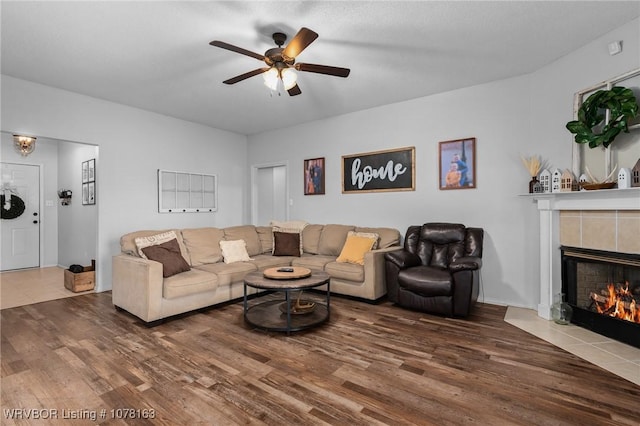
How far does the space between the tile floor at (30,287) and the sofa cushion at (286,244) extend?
2690 mm

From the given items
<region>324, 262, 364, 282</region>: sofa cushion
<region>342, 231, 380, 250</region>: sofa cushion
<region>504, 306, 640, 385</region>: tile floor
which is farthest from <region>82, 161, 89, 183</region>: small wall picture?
<region>504, 306, 640, 385</region>: tile floor

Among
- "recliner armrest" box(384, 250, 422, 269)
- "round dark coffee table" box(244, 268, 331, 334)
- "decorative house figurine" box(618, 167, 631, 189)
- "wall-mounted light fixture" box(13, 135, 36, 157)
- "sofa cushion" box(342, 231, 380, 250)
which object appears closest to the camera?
"decorative house figurine" box(618, 167, 631, 189)

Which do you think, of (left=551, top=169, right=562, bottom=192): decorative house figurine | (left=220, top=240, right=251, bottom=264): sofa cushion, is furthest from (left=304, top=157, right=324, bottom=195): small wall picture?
(left=551, top=169, right=562, bottom=192): decorative house figurine

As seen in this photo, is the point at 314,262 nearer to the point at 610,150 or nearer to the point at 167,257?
the point at 167,257

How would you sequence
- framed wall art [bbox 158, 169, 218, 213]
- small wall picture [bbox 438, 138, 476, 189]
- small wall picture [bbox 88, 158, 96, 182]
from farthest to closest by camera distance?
framed wall art [bbox 158, 169, 218, 213], small wall picture [bbox 88, 158, 96, 182], small wall picture [bbox 438, 138, 476, 189]

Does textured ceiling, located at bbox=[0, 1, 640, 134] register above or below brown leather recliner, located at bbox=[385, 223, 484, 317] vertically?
above

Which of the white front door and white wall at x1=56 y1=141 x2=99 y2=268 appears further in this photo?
the white front door

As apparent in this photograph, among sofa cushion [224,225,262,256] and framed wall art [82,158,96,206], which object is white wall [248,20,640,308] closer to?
sofa cushion [224,225,262,256]

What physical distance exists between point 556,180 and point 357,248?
7.47ft

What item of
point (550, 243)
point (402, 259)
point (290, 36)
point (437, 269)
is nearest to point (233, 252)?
point (402, 259)

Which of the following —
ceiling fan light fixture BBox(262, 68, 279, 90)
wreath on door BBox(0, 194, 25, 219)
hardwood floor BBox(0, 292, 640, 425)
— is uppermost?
ceiling fan light fixture BBox(262, 68, 279, 90)

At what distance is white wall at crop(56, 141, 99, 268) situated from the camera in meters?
5.34

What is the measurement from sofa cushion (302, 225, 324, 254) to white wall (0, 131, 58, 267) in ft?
17.4

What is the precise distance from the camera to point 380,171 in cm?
470
